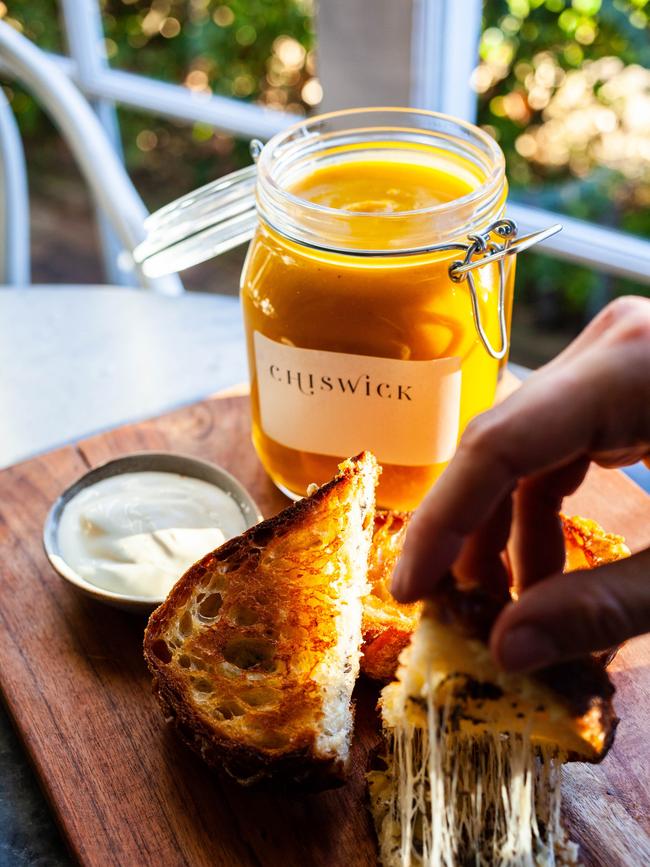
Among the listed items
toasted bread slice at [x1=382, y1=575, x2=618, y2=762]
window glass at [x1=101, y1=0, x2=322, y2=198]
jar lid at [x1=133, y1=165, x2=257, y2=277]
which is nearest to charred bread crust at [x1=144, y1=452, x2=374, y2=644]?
toasted bread slice at [x1=382, y1=575, x2=618, y2=762]

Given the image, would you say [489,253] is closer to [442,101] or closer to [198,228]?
[198,228]

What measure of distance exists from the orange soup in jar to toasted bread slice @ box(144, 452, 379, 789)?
111 millimetres

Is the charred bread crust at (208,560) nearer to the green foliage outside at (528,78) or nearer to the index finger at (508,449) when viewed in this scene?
the index finger at (508,449)

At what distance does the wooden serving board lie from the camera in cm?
79

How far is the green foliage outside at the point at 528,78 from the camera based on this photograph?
1.86 meters

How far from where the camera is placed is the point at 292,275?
3.12 ft

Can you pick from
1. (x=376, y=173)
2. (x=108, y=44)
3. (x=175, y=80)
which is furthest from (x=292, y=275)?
(x=108, y=44)

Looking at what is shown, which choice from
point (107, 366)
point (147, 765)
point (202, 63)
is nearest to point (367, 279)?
point (147, 765)

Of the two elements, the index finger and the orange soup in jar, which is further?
the orange soup in jar

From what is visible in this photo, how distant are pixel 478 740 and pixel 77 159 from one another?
1.33m

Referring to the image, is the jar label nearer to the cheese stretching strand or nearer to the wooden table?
the wooden table

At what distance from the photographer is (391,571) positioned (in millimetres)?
976

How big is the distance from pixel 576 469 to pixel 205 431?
0.60m

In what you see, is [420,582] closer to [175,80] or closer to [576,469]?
[576,469]
